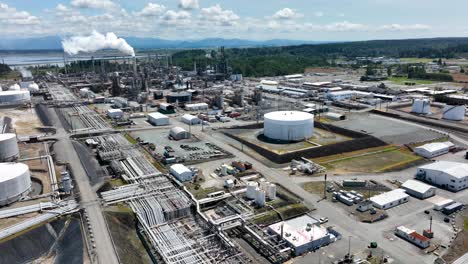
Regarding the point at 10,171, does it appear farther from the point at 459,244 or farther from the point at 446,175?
the point at 446,175

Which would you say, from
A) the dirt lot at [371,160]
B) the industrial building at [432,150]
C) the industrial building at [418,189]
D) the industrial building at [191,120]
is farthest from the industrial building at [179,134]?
the industrial building at [432,150]

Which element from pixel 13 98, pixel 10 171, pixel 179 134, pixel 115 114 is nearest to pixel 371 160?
pixel 179 134

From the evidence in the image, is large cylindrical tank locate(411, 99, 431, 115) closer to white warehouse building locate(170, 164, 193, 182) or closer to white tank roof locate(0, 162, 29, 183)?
white warehouse building locate(170, 164, 193, 182)

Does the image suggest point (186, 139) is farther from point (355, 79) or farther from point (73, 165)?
point (355, 79)

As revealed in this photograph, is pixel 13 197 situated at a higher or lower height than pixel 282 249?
higher

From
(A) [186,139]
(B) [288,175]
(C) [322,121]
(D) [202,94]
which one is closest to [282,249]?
(B) [288,175]

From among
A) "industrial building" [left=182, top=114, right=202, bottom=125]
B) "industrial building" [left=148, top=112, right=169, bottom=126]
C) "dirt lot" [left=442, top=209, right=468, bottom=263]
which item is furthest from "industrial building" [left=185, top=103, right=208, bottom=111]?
"dirt lot" [left=442, top=209, right=468, bottom=263]

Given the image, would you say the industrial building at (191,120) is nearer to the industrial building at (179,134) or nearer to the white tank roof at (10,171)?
the industrial building at (179,134)
